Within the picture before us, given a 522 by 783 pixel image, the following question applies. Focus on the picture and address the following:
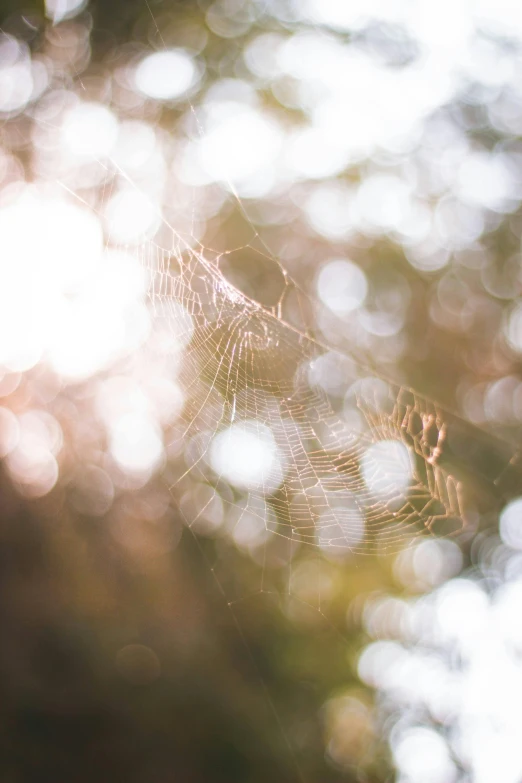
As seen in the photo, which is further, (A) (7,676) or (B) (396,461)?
(A) (7,676)

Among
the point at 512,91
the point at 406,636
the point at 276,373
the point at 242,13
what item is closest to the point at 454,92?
the point at 512,91

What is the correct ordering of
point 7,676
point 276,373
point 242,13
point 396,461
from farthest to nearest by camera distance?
point 242,13 < point 7,676 < point 276,373 < point 396,461

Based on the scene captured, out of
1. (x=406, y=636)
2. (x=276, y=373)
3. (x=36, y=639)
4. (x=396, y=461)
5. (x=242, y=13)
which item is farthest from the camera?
(x=406, y=636)

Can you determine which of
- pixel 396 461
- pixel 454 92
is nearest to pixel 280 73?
pixel 454 92

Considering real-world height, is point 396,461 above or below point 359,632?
above

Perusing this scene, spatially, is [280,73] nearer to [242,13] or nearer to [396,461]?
[242,13]

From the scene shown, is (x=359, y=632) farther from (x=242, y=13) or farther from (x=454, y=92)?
(x=242, y=13)

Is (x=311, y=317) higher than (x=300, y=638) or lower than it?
higher

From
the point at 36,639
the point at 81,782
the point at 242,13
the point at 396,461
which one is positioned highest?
the point at 242,13

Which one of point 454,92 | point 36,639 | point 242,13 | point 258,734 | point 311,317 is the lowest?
point 258,734
